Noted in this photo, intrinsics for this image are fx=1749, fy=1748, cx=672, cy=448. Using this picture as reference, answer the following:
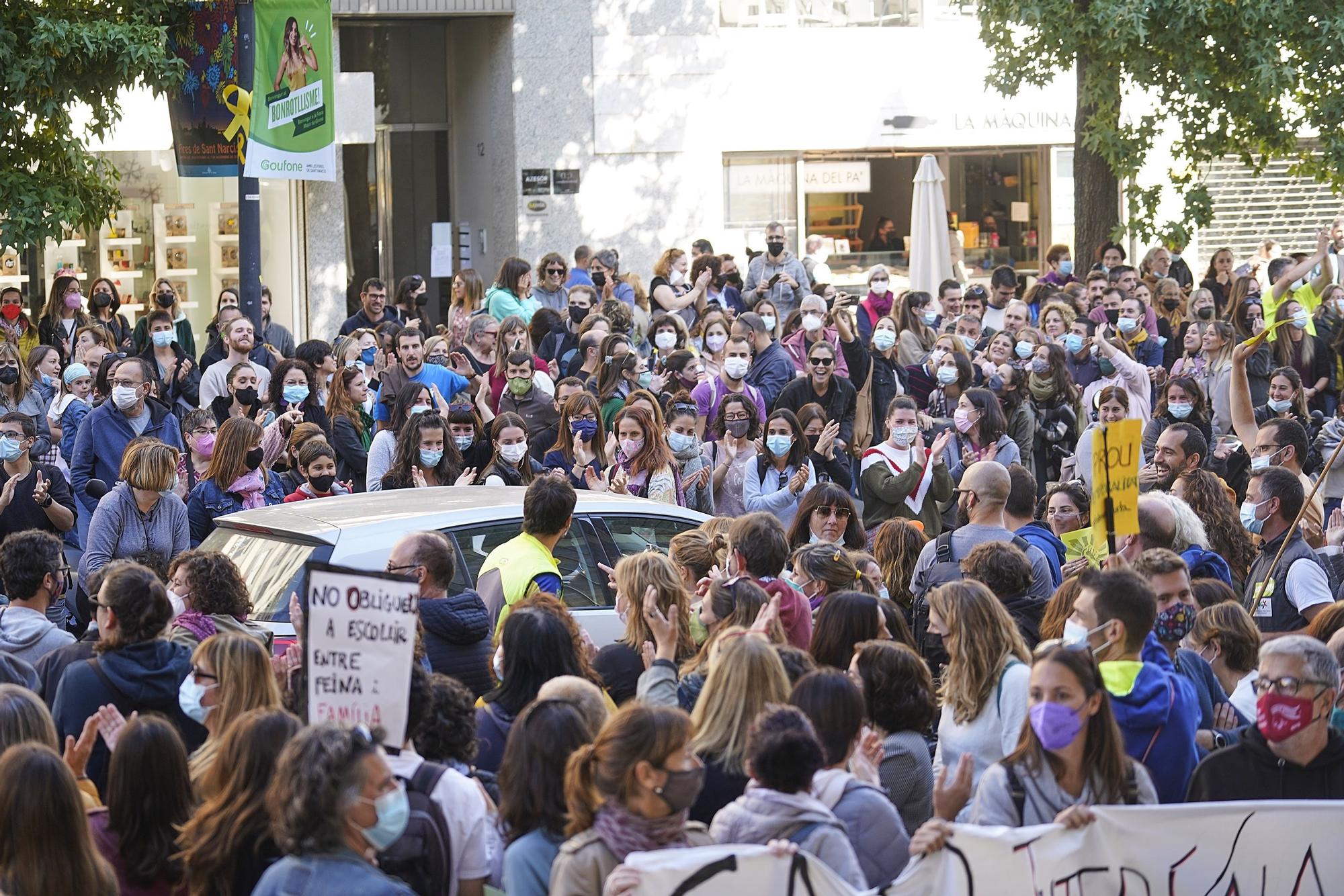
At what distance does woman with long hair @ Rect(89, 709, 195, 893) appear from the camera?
4715mm

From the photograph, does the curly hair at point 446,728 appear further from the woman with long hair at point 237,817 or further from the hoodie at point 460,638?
the hoodie at point 460,638

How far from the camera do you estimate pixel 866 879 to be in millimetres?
4953

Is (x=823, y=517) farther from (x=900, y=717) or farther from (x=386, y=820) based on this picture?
(x=386, y=820)

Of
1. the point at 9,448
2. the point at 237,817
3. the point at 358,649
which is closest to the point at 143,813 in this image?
the point at 237,817

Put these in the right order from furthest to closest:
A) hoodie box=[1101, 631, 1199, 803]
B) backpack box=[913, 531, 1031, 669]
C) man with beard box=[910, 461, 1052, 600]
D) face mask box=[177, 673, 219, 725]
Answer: man with beard box=[910, 461, 1052, 600]
backpack box=[913, 531, 1031, 669]
face mask box=[177, 673, 219, 725]
hoodie box=[1101, 631, 1199, 803]

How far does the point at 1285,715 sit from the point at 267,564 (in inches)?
179

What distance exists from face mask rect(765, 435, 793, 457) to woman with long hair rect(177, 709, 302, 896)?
6.15 metres

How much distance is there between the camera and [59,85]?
14023mm

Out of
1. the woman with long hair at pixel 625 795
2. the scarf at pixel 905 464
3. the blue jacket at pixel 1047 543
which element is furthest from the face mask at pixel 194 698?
the scarf at pixel 905 464

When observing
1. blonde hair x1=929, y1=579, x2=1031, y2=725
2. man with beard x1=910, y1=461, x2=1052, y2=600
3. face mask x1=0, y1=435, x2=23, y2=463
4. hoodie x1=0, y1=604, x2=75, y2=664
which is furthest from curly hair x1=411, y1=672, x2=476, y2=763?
face mask x1=0, y1=435, x2=23, y2=463

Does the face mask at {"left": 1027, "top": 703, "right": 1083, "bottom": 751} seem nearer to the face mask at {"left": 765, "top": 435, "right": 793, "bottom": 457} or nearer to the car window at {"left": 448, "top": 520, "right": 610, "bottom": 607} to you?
the car window at {"left": 448, "top": 520, "right": 610, "bottom": 607}

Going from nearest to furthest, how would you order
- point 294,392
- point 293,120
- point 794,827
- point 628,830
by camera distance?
1. point 628,830
2. point 794,827
3. point 294,392
4. point 293,120

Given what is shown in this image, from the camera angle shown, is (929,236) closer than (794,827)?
No

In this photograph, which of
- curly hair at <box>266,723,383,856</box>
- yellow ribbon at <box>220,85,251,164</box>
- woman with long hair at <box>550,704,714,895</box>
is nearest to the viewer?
curly hair at <box>266,723,383,856</box>
